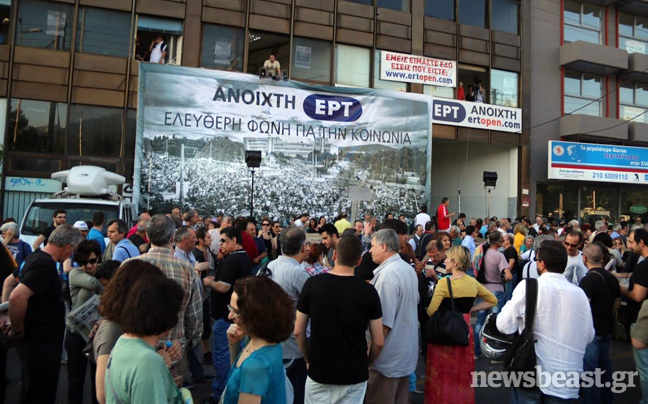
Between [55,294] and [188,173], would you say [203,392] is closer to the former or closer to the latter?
[55,294]

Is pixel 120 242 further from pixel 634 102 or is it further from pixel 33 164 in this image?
pixel 634 102

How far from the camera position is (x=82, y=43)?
16.8m

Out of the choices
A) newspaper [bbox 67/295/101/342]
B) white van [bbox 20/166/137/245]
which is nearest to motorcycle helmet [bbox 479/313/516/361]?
newspaper [bbox 67/295/101/342]

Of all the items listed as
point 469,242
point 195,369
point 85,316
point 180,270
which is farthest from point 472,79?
point 85,316

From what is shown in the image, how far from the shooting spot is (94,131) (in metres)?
16.9

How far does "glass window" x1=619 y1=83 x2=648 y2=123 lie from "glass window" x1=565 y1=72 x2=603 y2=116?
1347mm

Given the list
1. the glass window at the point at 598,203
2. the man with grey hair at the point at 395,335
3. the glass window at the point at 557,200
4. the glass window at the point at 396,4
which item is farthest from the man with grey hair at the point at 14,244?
the glass window at the point at 598,203

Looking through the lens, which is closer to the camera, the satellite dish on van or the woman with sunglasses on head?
the woman with sunglasses on head

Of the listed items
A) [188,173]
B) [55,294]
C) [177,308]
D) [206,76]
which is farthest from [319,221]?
[177,308]

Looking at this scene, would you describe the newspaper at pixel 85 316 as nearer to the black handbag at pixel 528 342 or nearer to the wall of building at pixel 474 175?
the black handbag at pixel 528 342

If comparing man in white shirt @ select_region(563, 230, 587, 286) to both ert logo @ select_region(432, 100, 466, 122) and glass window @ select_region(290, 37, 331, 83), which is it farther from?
ert logo @ select_region(432, 100, 466, 122)

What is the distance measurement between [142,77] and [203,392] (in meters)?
12.1

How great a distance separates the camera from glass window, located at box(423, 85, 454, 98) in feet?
68.1

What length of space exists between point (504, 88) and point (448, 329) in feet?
64.4
